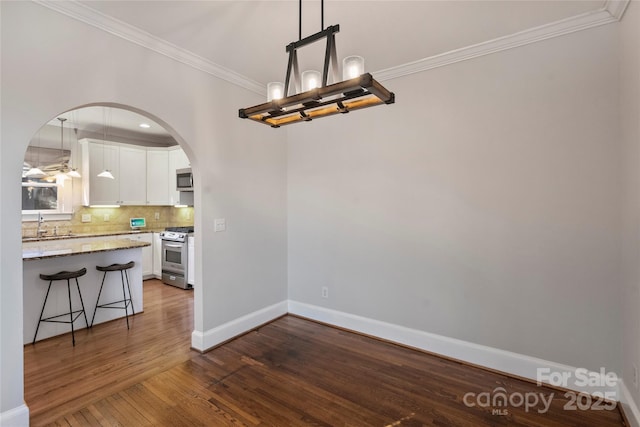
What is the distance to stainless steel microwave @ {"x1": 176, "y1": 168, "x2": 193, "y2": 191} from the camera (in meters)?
5.64

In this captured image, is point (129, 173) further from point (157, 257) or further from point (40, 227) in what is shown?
point (157, 257)

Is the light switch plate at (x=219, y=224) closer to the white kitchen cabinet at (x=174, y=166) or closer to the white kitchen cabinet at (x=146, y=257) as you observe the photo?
the white kitchen cabinet at (x=174, y=166)

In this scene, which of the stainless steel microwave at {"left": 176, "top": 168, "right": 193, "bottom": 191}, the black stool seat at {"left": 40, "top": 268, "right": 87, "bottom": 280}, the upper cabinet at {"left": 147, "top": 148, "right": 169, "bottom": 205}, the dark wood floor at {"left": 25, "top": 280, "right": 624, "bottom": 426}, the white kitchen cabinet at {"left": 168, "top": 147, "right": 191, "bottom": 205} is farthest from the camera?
the upper cabinet at {"left": 147, "top": 148, "right": 169, "bottom": 205}

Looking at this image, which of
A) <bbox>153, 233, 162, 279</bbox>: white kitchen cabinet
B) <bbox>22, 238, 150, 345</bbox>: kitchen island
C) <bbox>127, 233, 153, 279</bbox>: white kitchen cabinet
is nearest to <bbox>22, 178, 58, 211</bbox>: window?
<bbox>22, 238, 150, 345</bbox>: kitchen island

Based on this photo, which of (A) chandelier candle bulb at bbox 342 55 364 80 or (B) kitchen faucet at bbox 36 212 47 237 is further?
(B) kitchen faucet at bbox 36 212 47 237

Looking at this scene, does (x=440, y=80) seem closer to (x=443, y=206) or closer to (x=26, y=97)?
(x=443, y=206)

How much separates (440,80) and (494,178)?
1067 millimetres

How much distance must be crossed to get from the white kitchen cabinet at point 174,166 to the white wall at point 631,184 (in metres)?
6.09

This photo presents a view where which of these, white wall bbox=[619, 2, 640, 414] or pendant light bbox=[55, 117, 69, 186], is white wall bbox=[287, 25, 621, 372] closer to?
white wall bbox=[619, 2, 640, 414]

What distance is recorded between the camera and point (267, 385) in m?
2.46

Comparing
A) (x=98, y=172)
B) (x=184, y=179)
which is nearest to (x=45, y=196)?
(x=98, y=172)

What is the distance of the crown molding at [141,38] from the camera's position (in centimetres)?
209

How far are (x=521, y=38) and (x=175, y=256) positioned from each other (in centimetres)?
567

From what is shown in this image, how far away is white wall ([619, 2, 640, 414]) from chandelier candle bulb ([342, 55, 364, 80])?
1.76 metres
